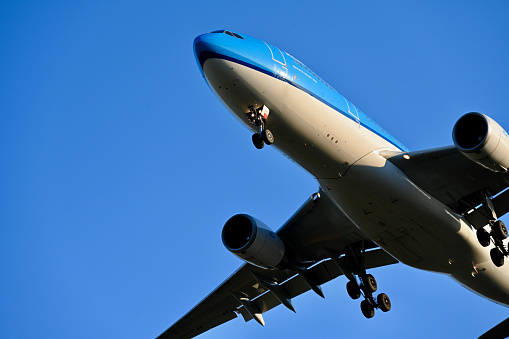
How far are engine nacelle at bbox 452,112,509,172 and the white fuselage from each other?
1.96 m

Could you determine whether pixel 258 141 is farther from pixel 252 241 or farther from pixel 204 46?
pixel 252 241

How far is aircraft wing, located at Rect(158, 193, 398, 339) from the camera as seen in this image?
20328 mm

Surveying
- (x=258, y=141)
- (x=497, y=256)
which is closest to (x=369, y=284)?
(x=497, y=256)

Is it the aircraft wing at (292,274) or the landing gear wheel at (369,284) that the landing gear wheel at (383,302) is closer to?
the landing gear wheel at (369,284)

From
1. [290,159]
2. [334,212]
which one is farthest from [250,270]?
[290,159]

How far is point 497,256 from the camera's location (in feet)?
58.6

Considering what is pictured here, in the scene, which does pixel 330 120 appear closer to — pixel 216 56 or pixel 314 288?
pixel 216 56

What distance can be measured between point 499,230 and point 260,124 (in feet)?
24.1

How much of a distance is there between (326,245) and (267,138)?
6516mm

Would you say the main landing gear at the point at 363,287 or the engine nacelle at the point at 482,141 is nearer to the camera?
the engine nacelle at the point at 482,141

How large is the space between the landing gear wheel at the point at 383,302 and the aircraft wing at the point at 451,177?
4.14m

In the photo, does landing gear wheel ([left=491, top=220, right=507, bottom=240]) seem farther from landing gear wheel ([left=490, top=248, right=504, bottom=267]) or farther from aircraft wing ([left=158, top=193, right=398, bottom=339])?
aircraft wing ([left=158, top=193, right=398, bottom=339])

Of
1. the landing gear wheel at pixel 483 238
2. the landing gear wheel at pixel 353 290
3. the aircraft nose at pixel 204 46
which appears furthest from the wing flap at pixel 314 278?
the aircraft nose at pixel 204 46

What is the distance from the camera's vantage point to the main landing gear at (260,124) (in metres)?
15.8
